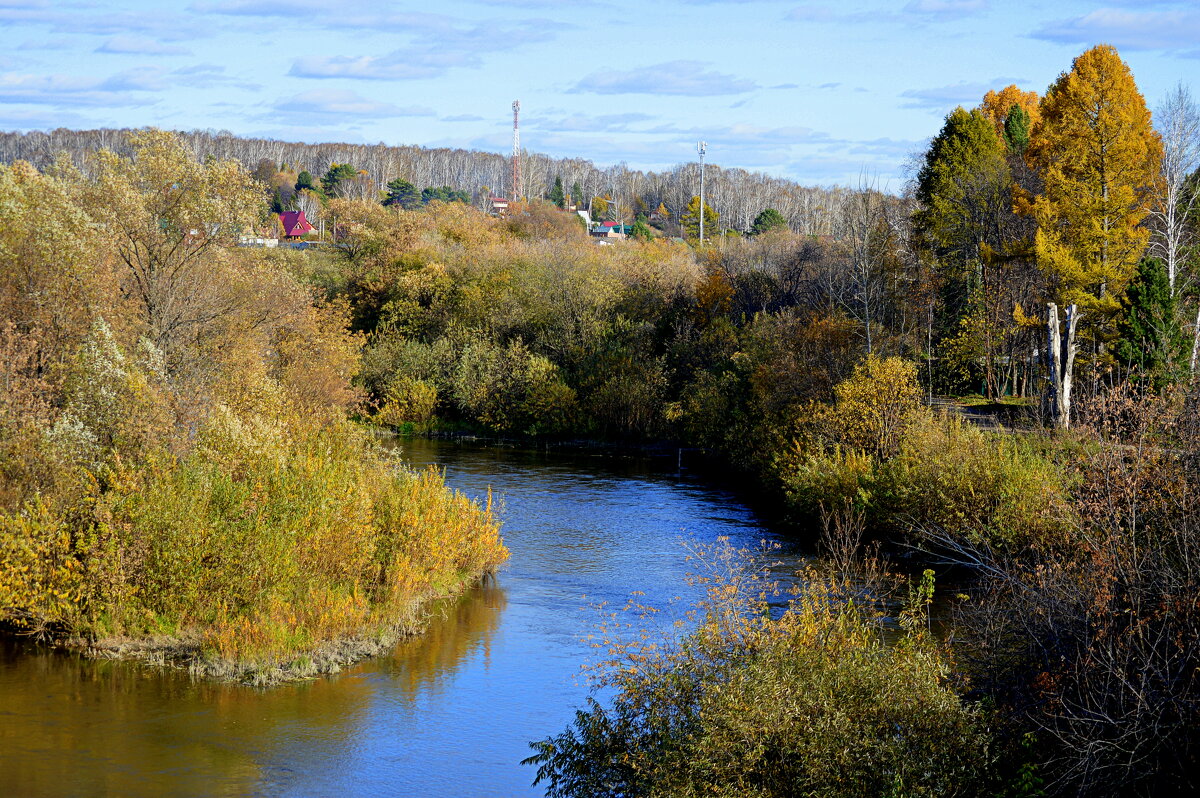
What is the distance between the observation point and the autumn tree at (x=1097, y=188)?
125 ft

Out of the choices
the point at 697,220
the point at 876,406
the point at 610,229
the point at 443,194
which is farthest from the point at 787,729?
the point at 443,194

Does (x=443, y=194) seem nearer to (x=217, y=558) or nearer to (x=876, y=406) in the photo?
(x=876, y=406)

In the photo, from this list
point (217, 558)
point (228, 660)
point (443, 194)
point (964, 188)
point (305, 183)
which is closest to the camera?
point (228, 660)

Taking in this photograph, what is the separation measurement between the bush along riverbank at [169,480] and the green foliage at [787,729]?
28.6 feet

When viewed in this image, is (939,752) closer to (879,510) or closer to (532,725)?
(532,725)

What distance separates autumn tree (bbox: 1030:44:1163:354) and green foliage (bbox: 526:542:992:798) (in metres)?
30.0

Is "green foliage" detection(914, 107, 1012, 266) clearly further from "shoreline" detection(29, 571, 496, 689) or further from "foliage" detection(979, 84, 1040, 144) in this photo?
"shoreline" detection(29, 571, 496, 689)

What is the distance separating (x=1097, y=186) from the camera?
127ft

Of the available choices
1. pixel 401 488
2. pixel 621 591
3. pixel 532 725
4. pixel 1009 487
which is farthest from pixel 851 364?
pixel 532 725

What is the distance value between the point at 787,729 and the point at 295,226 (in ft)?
326

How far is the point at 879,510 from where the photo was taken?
2850cm

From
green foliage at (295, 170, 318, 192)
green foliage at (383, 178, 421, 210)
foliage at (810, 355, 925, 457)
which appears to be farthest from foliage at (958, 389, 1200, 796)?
green foliage at (295, 170, 318, 192)

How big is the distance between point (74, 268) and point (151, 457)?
22.9 feet

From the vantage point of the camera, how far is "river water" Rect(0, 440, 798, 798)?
49.6 ft
